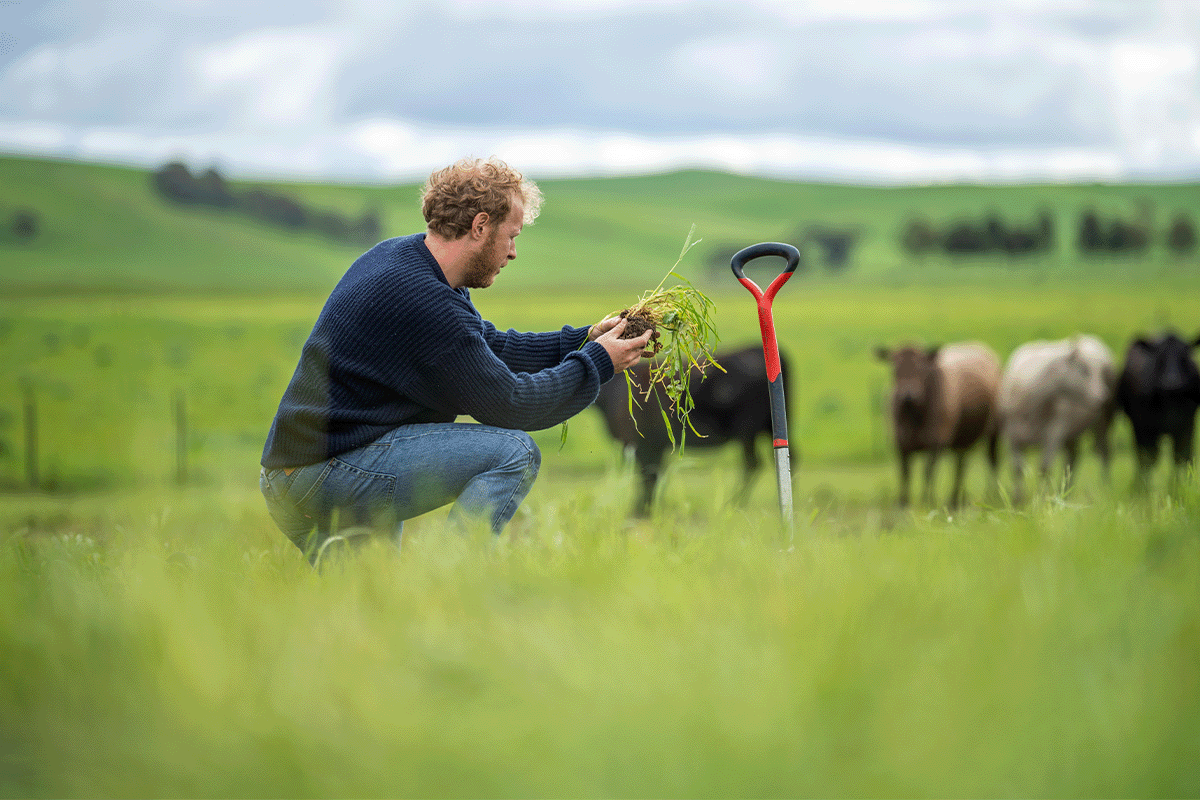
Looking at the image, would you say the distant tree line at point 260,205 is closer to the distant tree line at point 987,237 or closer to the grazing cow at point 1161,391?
the distant tree line at point 987,237

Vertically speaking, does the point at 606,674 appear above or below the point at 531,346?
below

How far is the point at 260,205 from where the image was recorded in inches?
3553

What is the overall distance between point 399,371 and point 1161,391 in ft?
37.2

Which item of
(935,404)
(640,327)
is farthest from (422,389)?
(935,404)

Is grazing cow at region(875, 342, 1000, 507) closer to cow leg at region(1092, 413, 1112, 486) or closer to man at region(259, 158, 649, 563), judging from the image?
cow leg at region(1092, 413, 1112, 486)

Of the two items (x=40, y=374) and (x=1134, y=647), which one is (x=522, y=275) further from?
(x=1134, y=647)

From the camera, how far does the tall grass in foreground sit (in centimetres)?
183

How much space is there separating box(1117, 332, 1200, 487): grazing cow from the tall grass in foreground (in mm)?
10475

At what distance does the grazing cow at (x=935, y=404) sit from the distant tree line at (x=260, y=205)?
3093 inches

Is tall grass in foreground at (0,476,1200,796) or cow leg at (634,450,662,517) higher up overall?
tall grass in foreground at (0,476,1200,796)

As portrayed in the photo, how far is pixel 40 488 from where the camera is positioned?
15469 millimetres

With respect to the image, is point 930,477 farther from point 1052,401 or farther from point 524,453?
point 524,453

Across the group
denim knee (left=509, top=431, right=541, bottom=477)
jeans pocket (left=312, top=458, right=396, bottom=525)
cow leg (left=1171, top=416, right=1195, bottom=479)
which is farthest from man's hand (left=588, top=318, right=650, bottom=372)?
cow leg (left=1171, top=416, right=1195, bottom=479)

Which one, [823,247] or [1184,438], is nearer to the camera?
[1184,438]
